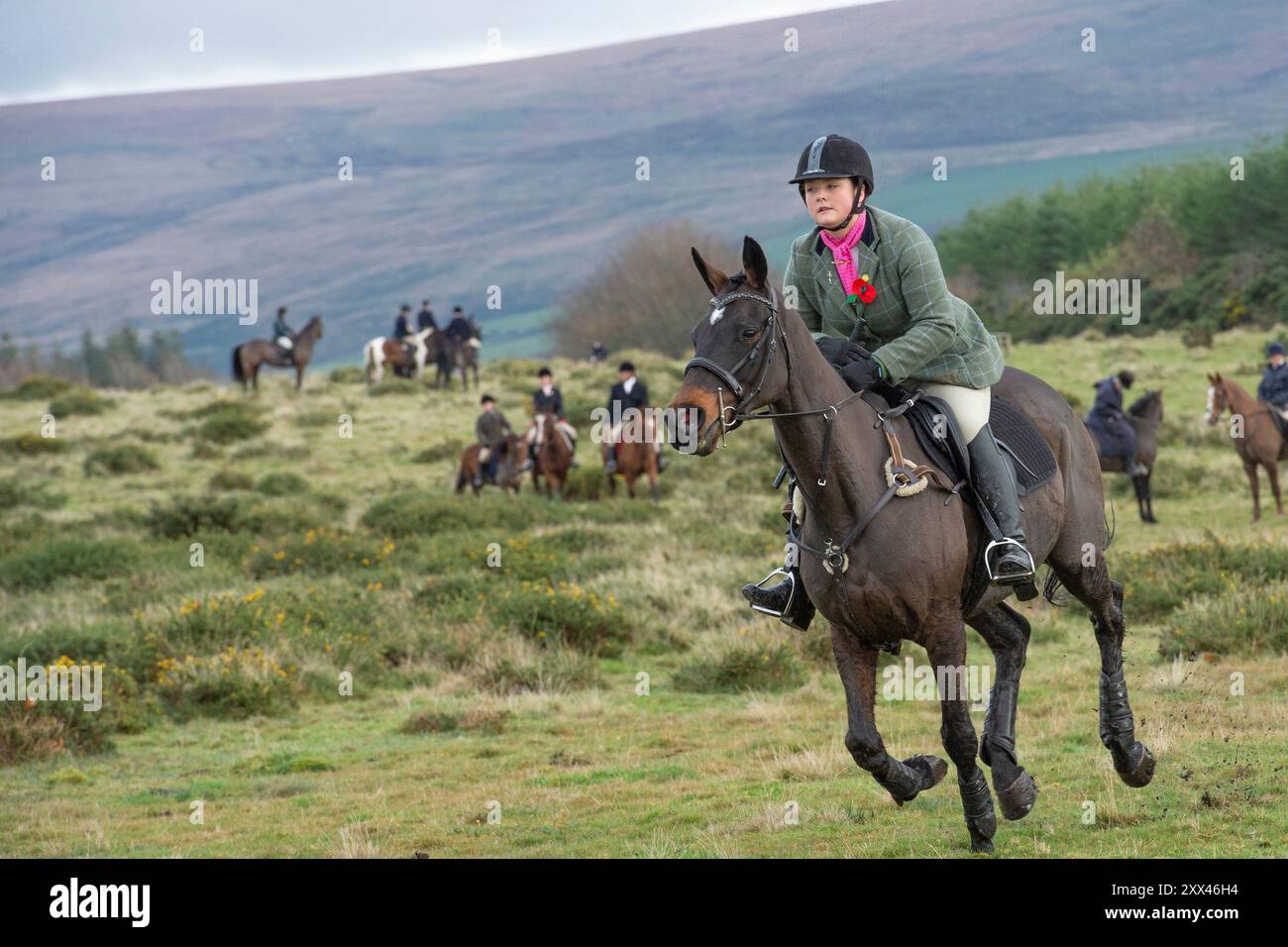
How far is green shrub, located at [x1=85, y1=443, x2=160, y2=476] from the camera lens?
3012cm

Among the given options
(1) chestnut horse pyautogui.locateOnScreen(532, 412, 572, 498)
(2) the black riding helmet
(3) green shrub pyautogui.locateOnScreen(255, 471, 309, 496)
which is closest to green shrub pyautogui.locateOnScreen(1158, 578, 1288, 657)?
(2) the black riding helmet

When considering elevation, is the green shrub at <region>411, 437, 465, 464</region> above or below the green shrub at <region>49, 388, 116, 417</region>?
below

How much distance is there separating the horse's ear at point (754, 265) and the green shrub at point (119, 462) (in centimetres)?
2699

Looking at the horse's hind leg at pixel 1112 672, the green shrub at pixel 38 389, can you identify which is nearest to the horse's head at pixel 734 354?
the horse's hind leg at pixel 1112 672

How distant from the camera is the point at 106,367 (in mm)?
125750

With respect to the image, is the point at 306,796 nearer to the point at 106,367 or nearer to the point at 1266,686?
the point at 1266,686

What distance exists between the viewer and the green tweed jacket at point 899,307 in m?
6.27

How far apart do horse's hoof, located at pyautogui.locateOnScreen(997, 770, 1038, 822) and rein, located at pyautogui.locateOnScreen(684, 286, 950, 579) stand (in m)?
1.43

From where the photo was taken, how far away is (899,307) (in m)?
6.46

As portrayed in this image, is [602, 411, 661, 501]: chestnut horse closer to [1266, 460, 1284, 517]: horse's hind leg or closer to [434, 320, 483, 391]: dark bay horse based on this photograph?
[1266, 460, 1284, 517]: horse's hind leg

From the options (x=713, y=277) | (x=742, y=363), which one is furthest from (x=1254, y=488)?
(x=742, y=363)

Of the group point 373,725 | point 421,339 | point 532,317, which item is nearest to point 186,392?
point 421,339

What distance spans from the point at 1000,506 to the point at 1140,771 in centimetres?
183

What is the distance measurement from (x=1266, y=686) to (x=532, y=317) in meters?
179
